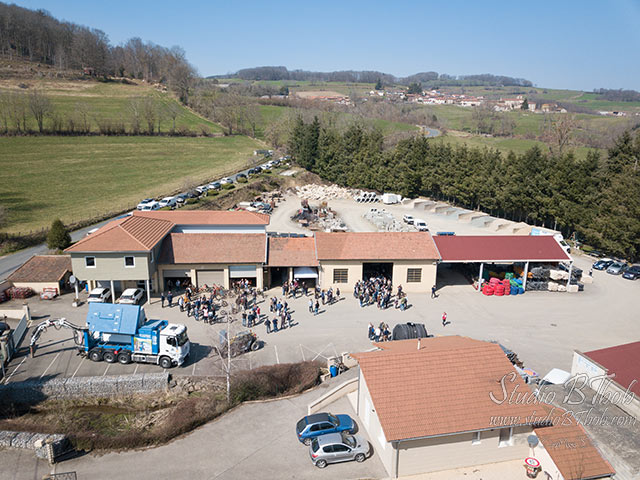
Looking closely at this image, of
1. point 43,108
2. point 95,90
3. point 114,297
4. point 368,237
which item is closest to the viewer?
point 114,297

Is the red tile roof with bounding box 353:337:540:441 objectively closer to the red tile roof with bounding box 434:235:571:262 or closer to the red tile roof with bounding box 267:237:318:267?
the red tile roof with bounding box 267:237:318:267

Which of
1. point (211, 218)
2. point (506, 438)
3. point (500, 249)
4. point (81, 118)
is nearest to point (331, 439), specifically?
point (506, 438)

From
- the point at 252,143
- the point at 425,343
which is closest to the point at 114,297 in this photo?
the point at 425,343

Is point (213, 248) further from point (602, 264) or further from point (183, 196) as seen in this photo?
point (602, 264)

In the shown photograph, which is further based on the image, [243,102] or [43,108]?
[243,102]

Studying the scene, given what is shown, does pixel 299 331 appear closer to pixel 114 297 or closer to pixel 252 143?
pixel 114 297

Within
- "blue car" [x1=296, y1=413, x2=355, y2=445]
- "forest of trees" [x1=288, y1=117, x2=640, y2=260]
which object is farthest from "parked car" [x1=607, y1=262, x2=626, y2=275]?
"blue car" [x1=296, y1=413, x2=355, y2=445]
